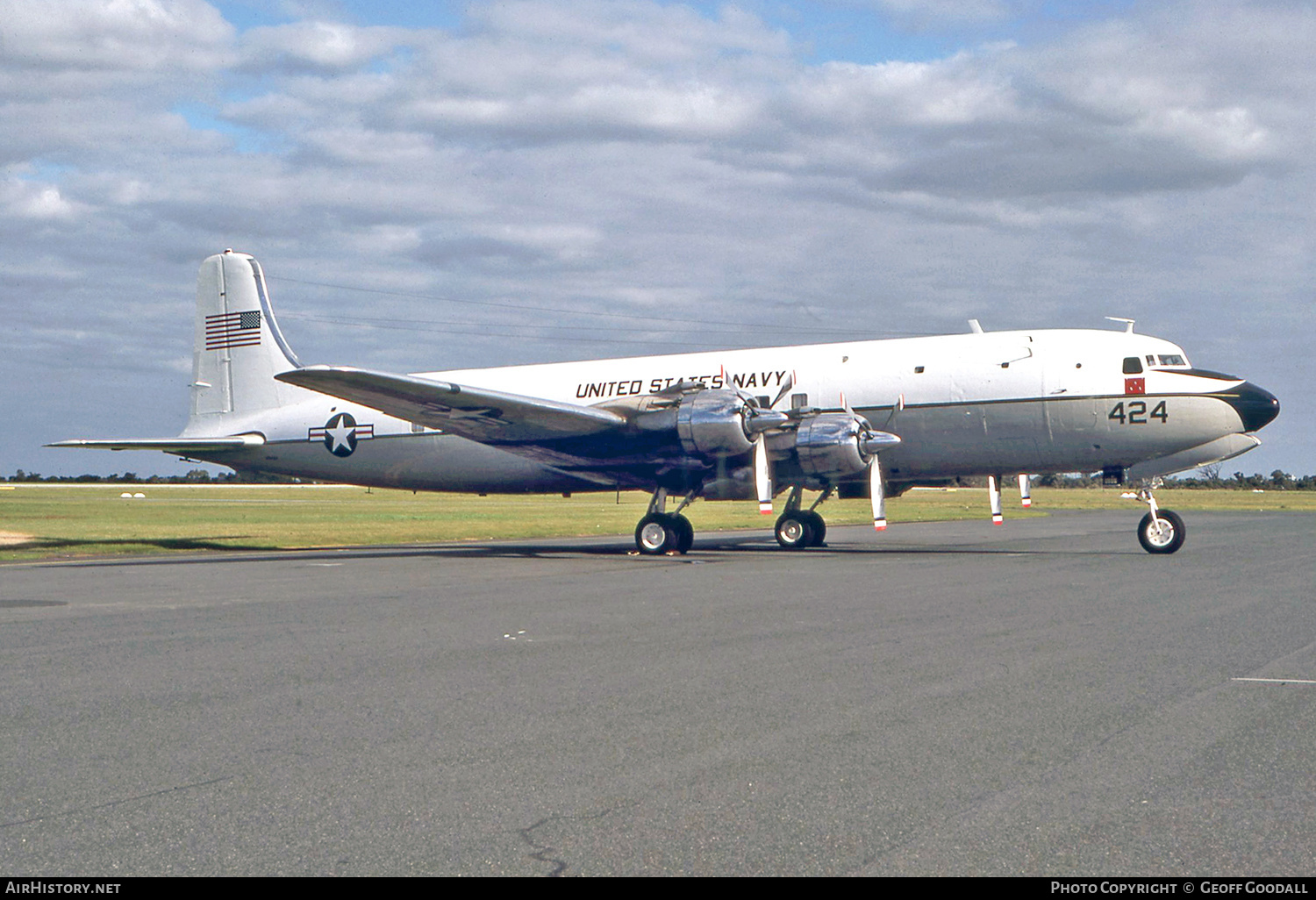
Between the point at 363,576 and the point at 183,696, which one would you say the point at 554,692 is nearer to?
the point at 183,696

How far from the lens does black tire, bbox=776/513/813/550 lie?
27.5m

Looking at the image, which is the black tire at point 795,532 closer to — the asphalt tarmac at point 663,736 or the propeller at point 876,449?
the propeller at point 876,449

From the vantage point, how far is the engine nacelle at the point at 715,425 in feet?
75.5

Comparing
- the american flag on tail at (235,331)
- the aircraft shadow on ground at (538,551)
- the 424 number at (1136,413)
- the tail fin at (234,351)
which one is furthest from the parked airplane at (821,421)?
the american flag on tail at (235,331)

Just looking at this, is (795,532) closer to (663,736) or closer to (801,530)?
(801,530)

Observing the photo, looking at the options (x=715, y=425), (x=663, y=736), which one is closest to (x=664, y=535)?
(x=715, y=425)

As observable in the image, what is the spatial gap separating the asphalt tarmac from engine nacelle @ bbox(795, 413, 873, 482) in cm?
916

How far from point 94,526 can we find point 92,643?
1312 inches

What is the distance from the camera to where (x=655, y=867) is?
4.27 meters

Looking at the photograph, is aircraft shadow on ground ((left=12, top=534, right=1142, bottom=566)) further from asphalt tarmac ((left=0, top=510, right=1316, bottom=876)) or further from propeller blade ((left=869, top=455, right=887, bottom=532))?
asphalt tarmac ((left=0, top=510, right=1316, bottom=876))

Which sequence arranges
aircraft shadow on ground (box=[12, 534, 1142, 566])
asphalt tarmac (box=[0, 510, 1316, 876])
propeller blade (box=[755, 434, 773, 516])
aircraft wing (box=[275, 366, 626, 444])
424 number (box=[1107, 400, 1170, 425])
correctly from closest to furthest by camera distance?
asphalt tarmac (box=[0, 510, 1316, 876]) < aircraft wing (box=[275, 366, 626, 444]) < 424 number (box=[1107, 400, 1170, 425]) < propeller blade (box=[755, 434, 773, 516]) < aircraft shadow on ground (box=[12, 534, 1142, 566])

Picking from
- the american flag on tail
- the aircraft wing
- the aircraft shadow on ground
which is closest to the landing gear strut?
the aircraft shadow on ground

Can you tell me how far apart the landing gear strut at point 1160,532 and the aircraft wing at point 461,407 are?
36.4 feet

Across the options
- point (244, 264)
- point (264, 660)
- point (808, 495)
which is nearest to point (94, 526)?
point (244, 264)
